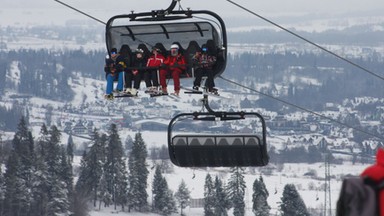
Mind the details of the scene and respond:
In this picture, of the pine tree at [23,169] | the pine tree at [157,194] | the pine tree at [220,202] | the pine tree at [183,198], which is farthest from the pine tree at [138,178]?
the pine tree at [23,169]

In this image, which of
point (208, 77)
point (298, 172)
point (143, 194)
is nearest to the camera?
point (208, 77)

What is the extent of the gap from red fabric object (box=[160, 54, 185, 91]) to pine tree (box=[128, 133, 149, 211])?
219ft

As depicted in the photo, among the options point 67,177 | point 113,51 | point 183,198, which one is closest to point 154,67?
point 113,51

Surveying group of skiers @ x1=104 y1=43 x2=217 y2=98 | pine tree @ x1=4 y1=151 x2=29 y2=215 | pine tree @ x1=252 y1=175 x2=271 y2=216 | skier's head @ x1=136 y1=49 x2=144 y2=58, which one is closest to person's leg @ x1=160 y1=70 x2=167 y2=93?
group of skiers @ x1=104 y1=43 x2=217 y2=98

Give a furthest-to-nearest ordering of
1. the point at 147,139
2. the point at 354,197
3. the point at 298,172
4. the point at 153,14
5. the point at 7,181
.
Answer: the point at 147,139
the point at 298,172
the point at 7,181
the point at 153,14
the point at 354,197

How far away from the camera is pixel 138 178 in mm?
83562

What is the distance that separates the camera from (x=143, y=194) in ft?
271

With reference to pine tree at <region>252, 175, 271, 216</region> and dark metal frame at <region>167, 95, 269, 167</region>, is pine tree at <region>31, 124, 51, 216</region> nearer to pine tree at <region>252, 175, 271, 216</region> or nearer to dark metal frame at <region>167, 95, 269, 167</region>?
pine tree at <region>252, 175, 271, 216</region>

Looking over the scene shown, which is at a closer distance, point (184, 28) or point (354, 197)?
point (354, 197)

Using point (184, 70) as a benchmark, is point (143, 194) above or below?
below

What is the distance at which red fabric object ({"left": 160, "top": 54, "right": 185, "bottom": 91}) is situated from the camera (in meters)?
14.6

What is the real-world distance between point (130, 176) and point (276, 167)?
242ft

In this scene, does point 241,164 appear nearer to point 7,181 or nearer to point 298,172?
point 7,181

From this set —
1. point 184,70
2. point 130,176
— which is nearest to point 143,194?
point 130,176
